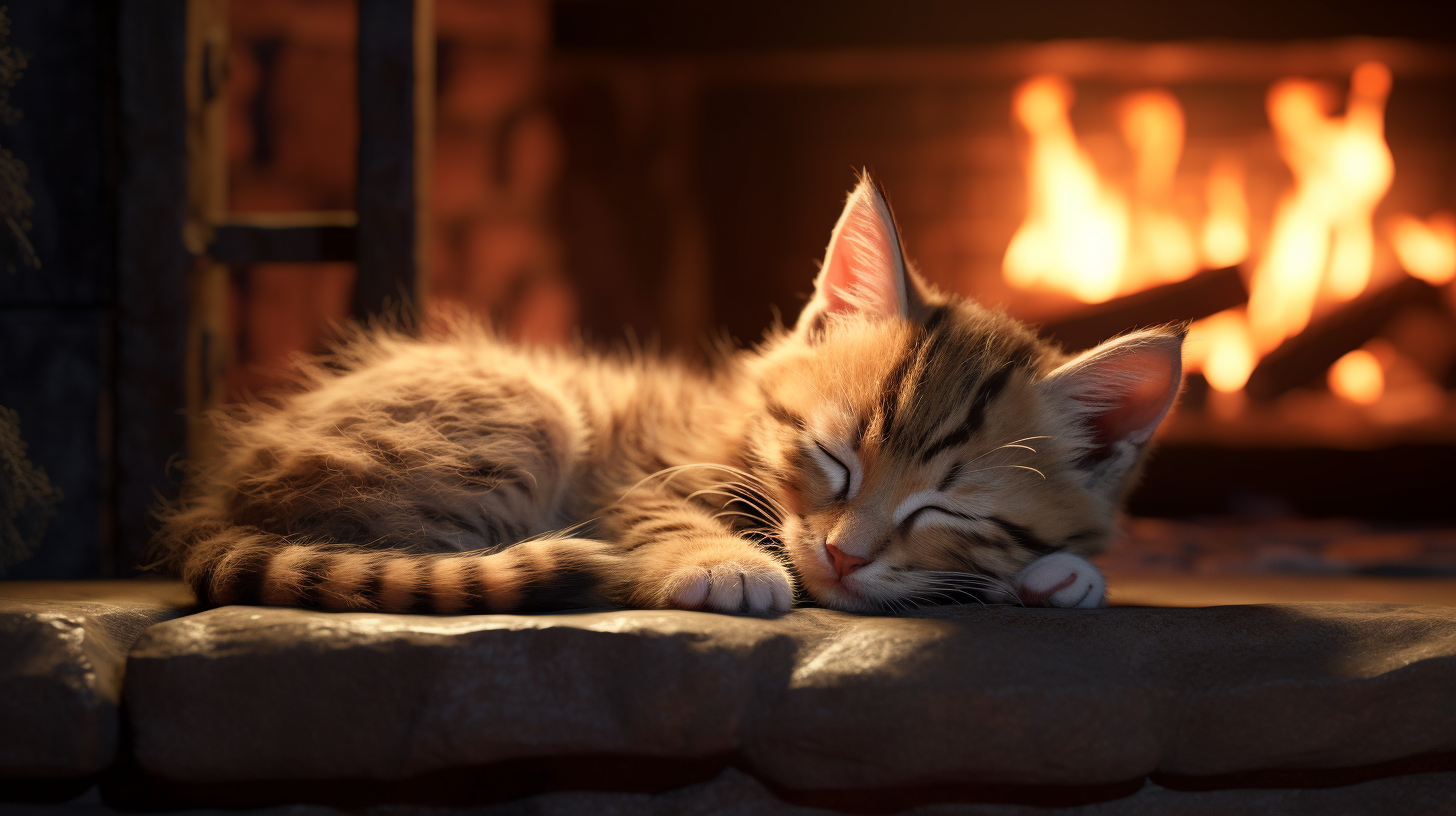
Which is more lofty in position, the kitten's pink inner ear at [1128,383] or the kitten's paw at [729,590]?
the kitten's pink inner ear at [1128,383]

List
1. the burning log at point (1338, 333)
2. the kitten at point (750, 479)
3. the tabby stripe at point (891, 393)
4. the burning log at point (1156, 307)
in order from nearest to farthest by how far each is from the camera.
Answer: the kitten at point (750, 479) < the tabby stripe at point (891, 393) < the burning log at point (1156, 307) < the burning log at point (1338, 333)

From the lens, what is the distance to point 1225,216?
3.17 meters

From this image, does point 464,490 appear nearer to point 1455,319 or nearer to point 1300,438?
point 1300,438

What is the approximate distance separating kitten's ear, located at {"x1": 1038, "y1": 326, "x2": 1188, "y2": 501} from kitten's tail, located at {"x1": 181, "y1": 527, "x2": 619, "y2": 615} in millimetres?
828

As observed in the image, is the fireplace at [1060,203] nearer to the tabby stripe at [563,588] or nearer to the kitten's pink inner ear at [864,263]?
the kitten's pink inner ear at [864,263]

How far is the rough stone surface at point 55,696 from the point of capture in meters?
1.09

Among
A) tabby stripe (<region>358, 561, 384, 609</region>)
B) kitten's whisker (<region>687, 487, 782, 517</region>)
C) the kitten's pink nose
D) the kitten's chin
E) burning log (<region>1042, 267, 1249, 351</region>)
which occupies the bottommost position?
the kitten's chin

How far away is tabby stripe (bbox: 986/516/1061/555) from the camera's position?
1402 millimetres

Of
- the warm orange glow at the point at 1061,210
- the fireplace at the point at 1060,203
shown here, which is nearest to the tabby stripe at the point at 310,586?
the fireplace at the point at 1060,203

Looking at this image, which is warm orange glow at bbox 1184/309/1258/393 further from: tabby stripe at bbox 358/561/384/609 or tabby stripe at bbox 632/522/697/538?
tabby stripe at bbox 358/561/384/609

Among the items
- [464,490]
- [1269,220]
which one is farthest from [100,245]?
[1269,220]

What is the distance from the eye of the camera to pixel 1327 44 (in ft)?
9.54

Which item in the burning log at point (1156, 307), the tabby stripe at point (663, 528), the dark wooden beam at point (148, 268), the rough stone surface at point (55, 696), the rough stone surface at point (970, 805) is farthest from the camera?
the burning log at point (1156, 307)

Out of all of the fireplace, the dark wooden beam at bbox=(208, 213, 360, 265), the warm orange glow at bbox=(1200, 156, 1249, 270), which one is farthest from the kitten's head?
the warm orange glow at bbox=(1200, 156, 1249, 270)
